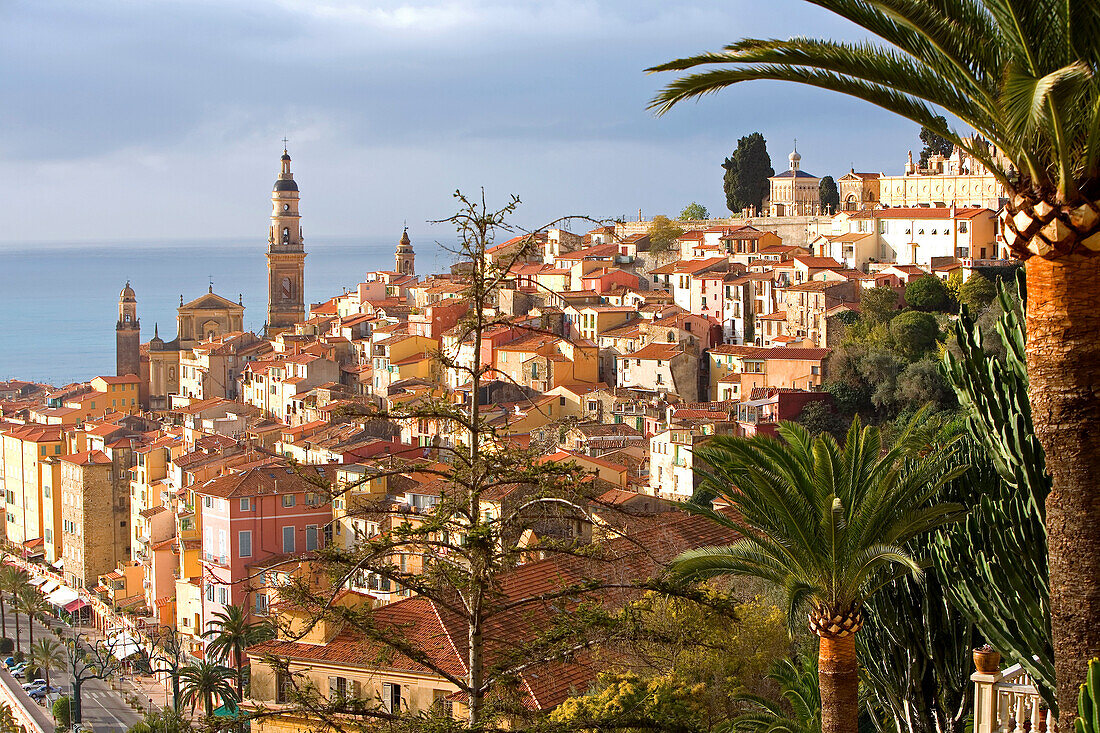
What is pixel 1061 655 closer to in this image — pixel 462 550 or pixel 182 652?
pixel 462 550

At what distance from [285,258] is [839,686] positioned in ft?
255

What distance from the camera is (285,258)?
85.2 metres

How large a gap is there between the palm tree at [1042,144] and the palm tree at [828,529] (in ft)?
9.50

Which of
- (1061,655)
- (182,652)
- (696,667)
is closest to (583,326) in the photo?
(182,652)

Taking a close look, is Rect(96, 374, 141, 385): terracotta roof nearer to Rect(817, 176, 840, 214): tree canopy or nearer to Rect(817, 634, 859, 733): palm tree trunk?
Rect(817, 176, 840, 214): tree canopy

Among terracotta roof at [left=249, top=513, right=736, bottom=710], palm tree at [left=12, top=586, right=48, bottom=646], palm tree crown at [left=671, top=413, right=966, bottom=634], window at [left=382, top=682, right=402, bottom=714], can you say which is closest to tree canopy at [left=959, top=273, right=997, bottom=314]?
terracotta roof at [left=249, top=513, right=736, bottom=710]

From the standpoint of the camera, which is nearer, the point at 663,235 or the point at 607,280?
the point at 607,280

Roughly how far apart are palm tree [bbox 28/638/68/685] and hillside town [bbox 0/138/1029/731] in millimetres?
1943

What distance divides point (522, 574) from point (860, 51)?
13.9 metres

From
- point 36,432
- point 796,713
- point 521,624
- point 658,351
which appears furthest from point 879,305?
point 796,713

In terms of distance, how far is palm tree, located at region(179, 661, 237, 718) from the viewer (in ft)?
94.2

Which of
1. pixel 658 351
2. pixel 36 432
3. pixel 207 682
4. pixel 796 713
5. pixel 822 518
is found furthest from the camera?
pixel 36 432

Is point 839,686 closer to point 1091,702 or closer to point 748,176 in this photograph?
point 1091,702

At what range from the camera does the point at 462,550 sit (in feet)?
31.3
